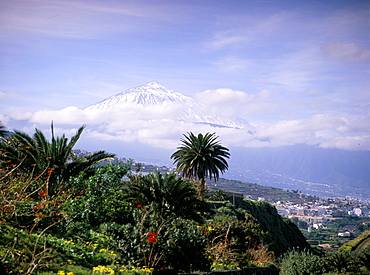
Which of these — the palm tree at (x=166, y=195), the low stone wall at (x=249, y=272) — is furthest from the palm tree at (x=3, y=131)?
the low stone wall at (x=249, y=272)

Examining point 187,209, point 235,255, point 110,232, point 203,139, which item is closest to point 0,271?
point 110,232

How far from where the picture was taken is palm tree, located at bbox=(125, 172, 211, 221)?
61.5 ft

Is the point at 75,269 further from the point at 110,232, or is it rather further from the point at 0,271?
the point at 110,232

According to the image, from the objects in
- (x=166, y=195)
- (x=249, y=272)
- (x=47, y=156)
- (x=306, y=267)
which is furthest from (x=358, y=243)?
(x=47, y=156)

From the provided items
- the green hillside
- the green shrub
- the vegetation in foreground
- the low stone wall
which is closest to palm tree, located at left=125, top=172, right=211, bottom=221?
the vegetation in foreground

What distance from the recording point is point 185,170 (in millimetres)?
34375

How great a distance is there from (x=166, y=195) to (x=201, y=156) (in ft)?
48.6

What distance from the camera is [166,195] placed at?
62.2 feet

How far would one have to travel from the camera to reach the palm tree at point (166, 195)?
18750 mm

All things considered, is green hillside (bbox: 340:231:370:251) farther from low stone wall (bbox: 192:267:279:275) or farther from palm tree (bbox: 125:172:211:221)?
low stone wall (bbox: 192:267:279:275)

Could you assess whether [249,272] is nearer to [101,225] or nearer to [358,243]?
[101,225]

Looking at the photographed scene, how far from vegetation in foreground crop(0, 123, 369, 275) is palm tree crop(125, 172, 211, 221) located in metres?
0.05

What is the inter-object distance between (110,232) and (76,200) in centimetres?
408

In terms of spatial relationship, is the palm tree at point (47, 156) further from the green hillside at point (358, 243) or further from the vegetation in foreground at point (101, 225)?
the green hillside at point (358, 243)
